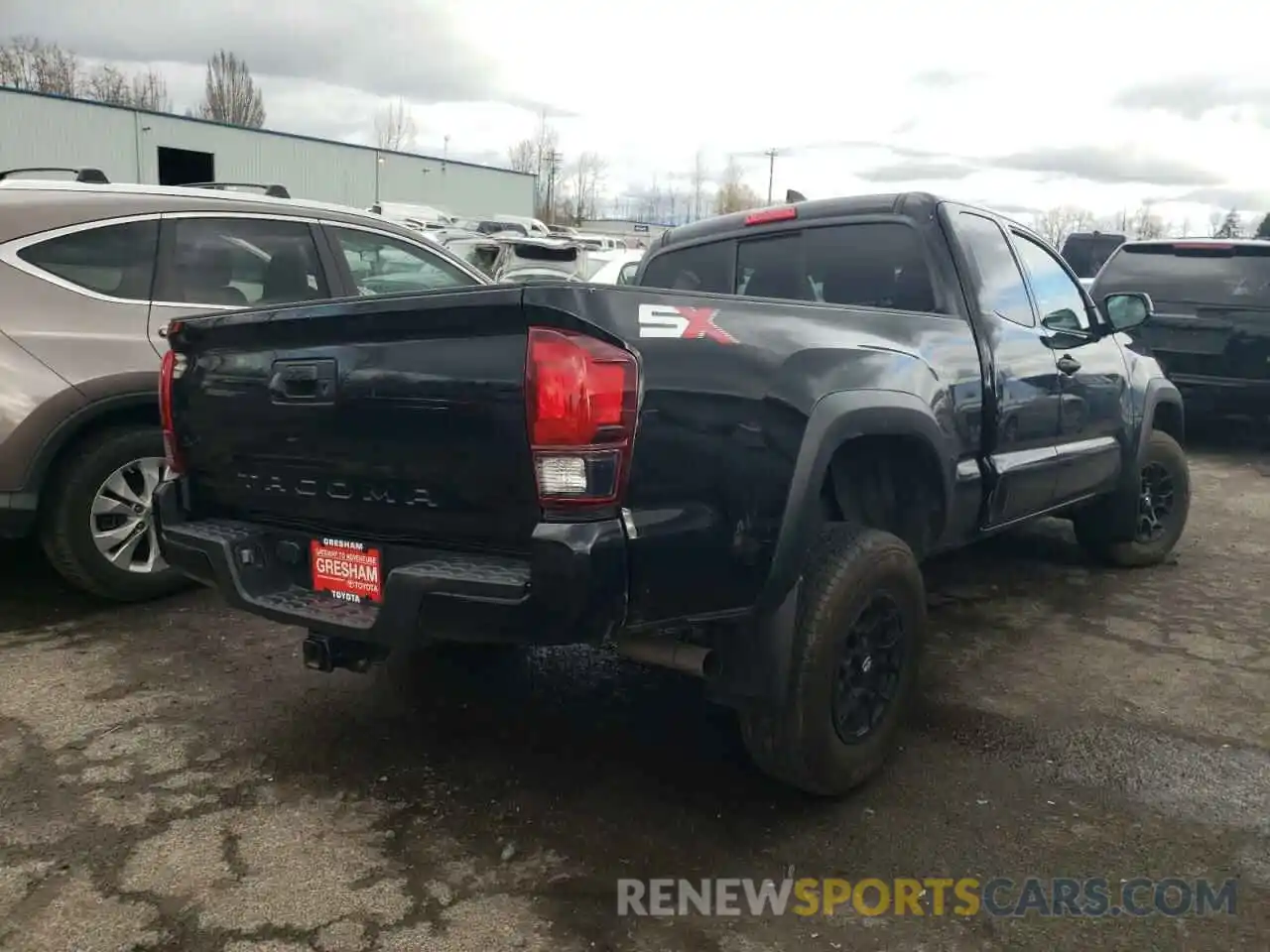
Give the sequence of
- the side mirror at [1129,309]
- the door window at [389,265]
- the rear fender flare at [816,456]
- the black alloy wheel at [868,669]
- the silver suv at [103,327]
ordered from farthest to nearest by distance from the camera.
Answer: the door window at [389,265] < the side mirror at [1129,309] < the silver suv at [103,327] < the black alloy wheel at [868,669] < the rear fender flare at [816,456]

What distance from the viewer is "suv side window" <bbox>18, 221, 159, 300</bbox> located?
4406 millimetres

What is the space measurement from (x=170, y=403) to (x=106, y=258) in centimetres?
160

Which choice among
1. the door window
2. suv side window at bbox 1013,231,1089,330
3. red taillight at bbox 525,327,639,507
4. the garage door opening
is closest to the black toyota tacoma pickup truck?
red taillight at bbox 525,327,639,507

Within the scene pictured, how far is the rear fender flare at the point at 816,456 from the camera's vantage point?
9.08ft

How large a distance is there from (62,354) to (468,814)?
2.66 m

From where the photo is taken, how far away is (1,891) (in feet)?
8.65

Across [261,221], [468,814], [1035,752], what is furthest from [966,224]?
[261,221]

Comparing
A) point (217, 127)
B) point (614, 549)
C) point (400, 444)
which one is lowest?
point (614, 549)

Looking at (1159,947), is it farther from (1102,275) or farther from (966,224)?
(1102,275)

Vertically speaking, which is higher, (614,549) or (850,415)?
(850,415)

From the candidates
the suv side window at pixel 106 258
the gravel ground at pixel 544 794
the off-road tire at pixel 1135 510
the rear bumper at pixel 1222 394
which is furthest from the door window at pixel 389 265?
the rear bumper at pixel 1222 394

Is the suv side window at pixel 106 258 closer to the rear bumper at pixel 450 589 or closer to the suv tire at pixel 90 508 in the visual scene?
the suv tire at pixel 90 508

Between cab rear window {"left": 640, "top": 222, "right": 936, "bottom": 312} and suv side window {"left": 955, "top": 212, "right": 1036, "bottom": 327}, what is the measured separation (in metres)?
0.24

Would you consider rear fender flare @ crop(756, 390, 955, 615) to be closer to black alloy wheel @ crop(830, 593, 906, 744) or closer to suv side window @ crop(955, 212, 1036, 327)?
black alloy wheel @ crop(830, 593, 906, 744)
